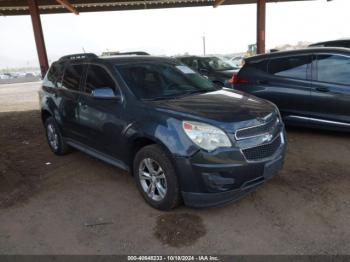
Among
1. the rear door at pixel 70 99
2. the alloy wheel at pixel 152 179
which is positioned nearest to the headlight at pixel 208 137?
the alloy wheel at pixel 152 179

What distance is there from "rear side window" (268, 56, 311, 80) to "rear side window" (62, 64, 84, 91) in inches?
149

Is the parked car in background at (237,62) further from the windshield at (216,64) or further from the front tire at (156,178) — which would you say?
the front tire at (156,178)

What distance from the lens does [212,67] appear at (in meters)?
11.4

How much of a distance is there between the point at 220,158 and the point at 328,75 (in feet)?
12.4

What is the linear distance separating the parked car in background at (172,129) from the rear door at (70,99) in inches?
0.7

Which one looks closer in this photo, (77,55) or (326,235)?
(326,235)

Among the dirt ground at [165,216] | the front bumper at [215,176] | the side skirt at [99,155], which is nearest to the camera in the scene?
the dirt ground at [165,216]

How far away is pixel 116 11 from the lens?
15164 millimetres

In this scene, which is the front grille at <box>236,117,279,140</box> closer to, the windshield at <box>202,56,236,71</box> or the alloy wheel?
the alloy wheel

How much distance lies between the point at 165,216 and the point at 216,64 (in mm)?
8773

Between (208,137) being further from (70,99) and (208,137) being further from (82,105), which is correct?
(70,99)

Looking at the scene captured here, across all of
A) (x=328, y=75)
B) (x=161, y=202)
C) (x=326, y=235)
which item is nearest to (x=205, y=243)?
(x=161, y=202)

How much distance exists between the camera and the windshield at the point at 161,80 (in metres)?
4.09

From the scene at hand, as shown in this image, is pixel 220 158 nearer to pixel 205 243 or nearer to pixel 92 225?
pixel 205 243
